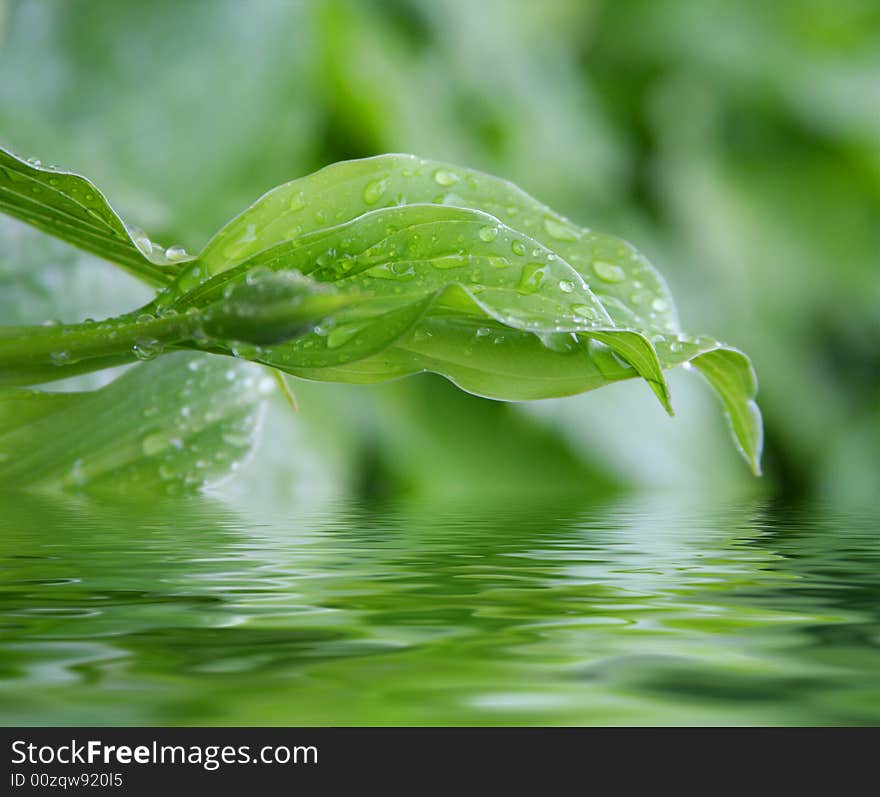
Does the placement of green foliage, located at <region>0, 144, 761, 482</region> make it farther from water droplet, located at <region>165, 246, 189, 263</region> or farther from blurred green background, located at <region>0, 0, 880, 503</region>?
blurred green background, located at <region>0, 0, 880, 503</region>

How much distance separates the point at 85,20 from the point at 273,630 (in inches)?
32.8

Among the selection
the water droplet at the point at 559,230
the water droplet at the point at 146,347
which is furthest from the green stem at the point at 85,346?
the water droplet at the point at 559,230

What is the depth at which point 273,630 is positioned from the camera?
263mm

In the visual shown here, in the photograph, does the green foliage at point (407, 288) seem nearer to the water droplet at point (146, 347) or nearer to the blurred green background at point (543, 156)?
the water droplet at point (146, 347)

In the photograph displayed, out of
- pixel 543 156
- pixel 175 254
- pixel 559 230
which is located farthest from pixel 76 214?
pixel 543 156

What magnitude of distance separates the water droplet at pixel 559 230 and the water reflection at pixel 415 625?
110 millimetres

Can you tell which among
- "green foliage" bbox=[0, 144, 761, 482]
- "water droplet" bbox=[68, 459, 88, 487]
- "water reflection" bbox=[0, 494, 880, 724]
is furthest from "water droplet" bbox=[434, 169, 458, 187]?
"water droplet" bbox=[68, 459, 88, 487]

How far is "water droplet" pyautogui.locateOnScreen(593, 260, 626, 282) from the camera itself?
1.07ft

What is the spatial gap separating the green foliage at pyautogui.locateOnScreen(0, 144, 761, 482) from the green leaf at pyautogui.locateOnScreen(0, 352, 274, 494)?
13 cm

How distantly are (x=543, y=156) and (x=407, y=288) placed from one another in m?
0.98

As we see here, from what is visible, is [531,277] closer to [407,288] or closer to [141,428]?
[407,288]

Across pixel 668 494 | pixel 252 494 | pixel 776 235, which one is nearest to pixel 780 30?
pixel 776 235

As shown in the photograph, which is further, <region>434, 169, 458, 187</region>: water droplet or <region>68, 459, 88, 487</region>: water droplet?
<region>68, 459, 88, 487</region>: water droplet
